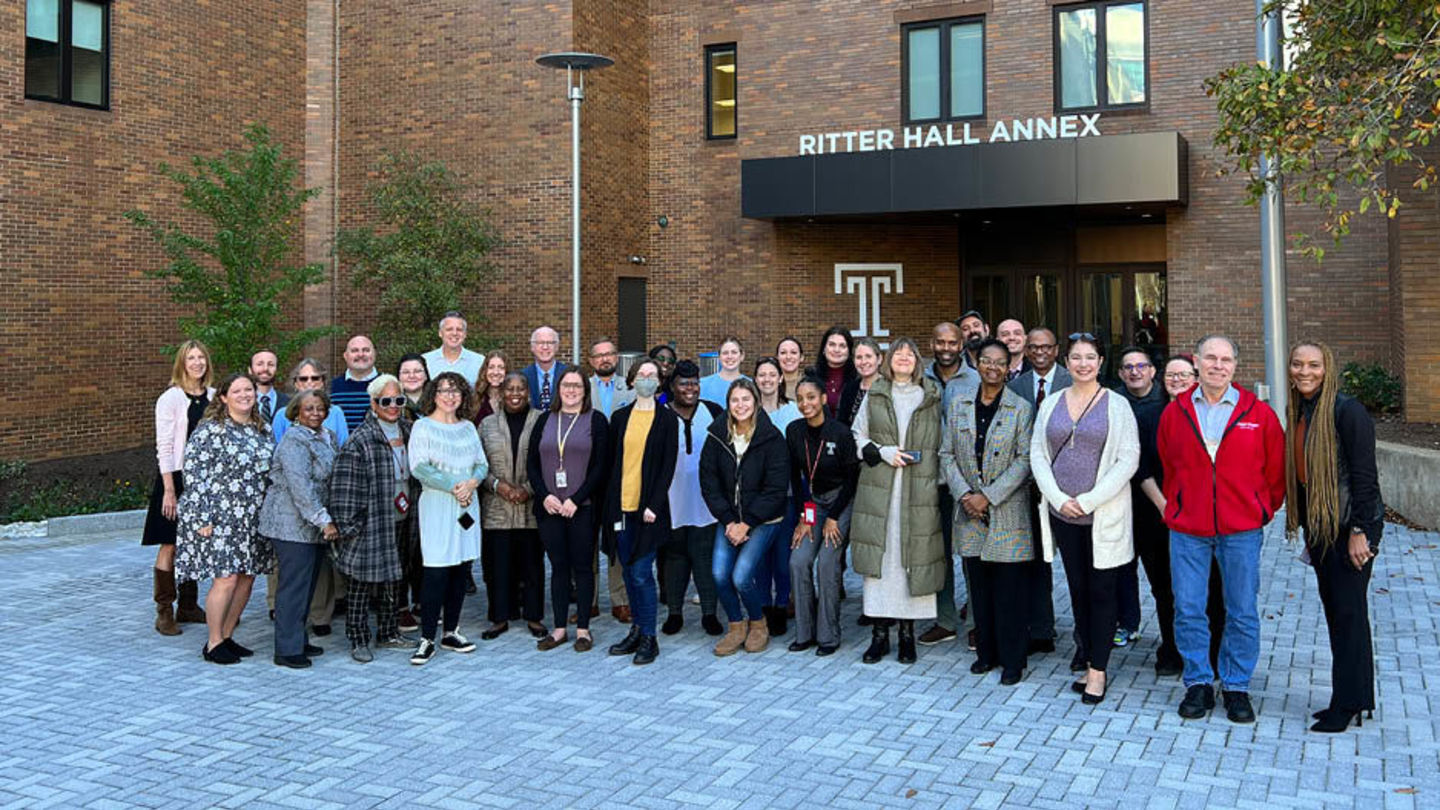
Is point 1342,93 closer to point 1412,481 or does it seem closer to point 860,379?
point 1412,481

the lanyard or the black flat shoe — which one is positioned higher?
the lanyard

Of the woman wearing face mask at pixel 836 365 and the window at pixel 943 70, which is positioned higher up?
the window at pixel 943 70

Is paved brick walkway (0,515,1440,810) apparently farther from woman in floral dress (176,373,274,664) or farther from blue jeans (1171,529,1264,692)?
woman in floral dress (176,373,274,664)

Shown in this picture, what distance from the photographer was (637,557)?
7.93 m

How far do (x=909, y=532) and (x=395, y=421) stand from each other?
11.4 feet

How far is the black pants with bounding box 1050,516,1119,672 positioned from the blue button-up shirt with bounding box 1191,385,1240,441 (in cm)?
86

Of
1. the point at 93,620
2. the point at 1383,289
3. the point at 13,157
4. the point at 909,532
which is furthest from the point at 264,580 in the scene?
the point at 1383,289

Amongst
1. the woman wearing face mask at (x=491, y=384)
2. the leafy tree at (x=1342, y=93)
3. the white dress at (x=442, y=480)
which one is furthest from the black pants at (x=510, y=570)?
the leafy tree at (x=1342, y=93)

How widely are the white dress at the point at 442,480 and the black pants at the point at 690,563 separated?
1.36 metres

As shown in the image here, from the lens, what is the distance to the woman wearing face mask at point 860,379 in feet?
26.1

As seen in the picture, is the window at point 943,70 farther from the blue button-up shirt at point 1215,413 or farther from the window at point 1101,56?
the blue button-up shirt at point 1215,413

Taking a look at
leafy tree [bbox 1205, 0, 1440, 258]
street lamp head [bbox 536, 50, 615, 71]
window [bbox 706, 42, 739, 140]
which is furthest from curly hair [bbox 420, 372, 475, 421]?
window [bbox 706, 42, 739, 140]

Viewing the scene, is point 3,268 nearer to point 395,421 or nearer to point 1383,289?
point 395,421

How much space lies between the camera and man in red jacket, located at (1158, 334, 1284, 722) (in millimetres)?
6262
